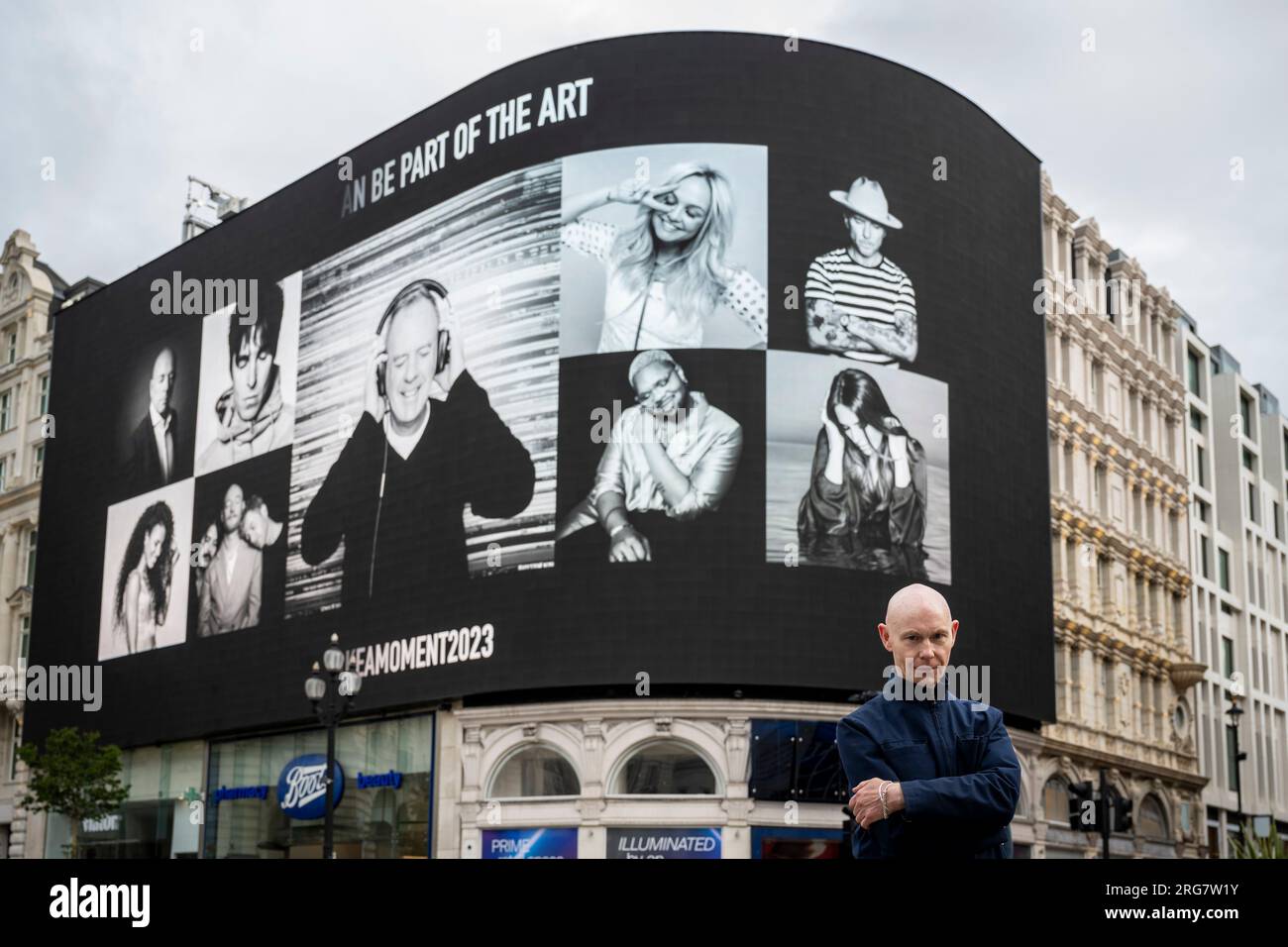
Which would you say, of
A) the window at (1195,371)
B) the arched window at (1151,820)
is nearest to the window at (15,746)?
the arched window at (1151,820)

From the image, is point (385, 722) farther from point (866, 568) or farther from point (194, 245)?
point (194, 245)

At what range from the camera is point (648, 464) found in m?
41.0

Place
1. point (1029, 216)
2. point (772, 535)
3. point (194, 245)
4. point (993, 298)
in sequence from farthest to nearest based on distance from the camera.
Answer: point (194, 245) < point (1029, 216) < point (993, 298) < point (772, 535)

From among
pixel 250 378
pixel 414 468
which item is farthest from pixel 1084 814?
pixel 250 378

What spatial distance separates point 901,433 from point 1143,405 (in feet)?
67.0

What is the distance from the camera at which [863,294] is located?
4281cm

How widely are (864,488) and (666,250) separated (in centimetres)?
800

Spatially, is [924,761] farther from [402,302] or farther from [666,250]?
[402,302]

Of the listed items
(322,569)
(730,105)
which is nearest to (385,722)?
(322,569)

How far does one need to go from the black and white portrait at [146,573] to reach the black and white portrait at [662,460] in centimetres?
1771

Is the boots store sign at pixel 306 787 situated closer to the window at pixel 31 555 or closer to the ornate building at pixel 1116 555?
the ornate building at pixel 1116 555
